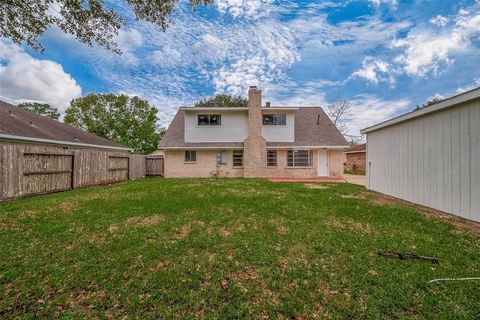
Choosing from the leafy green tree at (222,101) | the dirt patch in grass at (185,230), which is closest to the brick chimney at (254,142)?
the dirt patch in grass at (185,230)

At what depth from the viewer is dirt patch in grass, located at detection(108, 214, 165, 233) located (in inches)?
187

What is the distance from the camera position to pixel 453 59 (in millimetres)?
10242

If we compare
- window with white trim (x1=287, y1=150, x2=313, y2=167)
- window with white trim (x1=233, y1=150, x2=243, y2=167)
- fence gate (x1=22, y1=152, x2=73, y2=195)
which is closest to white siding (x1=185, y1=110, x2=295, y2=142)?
window with white trim (x1=233, y1=150, x2=243, y2=167)

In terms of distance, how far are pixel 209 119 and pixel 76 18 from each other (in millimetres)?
12716

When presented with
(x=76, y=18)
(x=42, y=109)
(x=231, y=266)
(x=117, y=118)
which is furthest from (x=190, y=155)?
(x=42, y=109)

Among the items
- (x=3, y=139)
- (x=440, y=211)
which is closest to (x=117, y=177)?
(x=3, y=139)

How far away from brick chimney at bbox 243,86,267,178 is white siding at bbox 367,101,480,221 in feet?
28.8

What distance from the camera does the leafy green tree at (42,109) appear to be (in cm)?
3327

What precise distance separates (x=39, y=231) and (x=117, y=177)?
984cm

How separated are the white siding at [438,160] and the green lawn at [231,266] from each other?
3.33 ft

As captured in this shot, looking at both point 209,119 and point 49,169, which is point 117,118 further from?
point 49,169

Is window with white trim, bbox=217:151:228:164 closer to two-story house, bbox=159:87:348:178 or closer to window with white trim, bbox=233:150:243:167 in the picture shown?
two-story house, bbox=159:87:348:178

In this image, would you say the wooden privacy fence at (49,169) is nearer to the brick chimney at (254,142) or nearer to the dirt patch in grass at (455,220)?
the brick chimney at (254,142)

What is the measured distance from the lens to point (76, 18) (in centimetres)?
502
